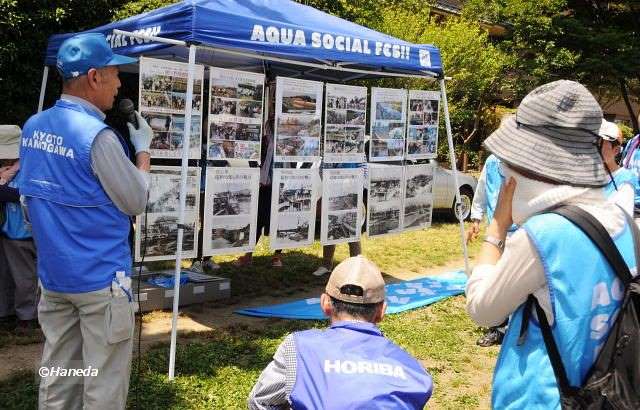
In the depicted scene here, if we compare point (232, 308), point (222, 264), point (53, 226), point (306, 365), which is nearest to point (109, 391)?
point (53, 226)

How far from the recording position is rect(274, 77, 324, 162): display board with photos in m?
5.55

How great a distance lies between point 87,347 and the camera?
2.62 metres

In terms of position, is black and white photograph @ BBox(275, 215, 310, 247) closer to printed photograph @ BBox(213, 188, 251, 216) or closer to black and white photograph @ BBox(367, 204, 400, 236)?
printed photograph @ BBox(213, 188, 251, 216)

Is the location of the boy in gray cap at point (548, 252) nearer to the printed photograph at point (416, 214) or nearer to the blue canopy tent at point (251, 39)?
the blue canopy tent at point (251, 39)

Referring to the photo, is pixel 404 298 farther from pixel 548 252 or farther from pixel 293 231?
pixel 548 252

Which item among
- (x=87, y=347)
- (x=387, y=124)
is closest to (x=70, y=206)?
(x=87, y=347)

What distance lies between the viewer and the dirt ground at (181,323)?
4.47 metres

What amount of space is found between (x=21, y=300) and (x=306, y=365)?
4.08 m

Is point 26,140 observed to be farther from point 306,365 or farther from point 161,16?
point 161,16

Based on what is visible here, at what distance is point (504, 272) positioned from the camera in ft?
5.42

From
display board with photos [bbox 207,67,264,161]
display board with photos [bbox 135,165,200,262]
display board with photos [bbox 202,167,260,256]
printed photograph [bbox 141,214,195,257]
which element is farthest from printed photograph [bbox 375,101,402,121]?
printed photograph [bbox 141,214,195,257]

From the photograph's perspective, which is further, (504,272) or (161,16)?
(161,16)

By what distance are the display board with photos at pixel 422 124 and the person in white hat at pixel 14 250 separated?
3.98 metres

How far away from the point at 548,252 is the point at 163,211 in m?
3.54
